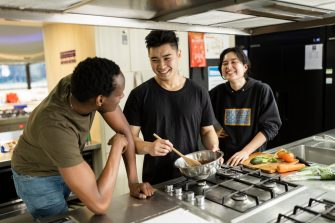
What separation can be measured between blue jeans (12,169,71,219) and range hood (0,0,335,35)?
0.65 m

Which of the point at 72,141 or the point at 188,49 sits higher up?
the point at 188,49

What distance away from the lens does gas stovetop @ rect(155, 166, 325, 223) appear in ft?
3.77

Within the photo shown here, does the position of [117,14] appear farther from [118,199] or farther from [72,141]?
[118,199]

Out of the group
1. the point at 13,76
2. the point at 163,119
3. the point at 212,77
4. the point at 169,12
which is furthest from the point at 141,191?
the point at 13,76

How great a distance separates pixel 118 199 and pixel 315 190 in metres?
0.82

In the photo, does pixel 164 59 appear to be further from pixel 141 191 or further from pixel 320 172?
pixel 320 172

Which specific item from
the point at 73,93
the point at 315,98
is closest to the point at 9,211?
the point at 73,93

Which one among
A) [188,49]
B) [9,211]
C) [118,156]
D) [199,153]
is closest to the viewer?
[118,156]

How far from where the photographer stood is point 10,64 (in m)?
4.90

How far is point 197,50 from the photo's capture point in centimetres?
365

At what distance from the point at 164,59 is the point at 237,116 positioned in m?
0.70

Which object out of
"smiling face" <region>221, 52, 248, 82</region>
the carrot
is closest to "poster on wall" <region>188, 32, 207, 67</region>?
"smiling face" <region>221, 52, 248, 82</region>

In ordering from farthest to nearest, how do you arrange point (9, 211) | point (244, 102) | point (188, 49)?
1. point (188, 49)
2. point (9, 211)
3. point (244, 102)

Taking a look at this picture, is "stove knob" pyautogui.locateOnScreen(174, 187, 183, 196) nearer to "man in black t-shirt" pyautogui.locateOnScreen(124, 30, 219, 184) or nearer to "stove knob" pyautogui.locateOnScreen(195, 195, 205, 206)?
"stove knob" pyautogui.locateOnScreen(195, 195, 205, 206)
